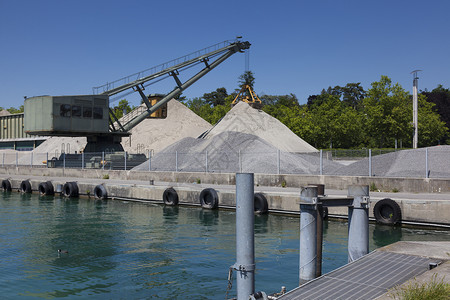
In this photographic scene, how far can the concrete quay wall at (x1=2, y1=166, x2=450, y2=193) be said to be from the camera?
19.3 m

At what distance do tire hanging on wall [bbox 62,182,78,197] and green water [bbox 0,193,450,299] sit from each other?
6.82m

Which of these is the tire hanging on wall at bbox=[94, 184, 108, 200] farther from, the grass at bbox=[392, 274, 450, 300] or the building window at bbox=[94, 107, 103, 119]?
the grass at bbox=[392, 274, 450, 300]

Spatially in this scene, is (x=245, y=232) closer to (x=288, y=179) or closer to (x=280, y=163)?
(x=288, y=179)

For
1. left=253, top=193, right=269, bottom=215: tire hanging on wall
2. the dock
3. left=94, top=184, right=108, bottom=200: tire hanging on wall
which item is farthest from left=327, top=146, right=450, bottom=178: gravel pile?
the dock

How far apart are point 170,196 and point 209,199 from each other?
109 inches

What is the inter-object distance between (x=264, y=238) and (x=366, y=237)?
655 cm

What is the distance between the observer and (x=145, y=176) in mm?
29688

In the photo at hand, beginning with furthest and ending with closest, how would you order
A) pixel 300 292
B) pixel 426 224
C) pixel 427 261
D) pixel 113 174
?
pixel 113 174
pixel 426 224
pixel 427 261
pixel 300 292

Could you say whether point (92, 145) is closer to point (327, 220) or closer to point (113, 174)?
point (113, 174)

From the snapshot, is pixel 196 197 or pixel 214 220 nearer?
pixel 214 220

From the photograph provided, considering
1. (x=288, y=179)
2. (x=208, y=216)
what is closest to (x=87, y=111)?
(x=288, y=179)

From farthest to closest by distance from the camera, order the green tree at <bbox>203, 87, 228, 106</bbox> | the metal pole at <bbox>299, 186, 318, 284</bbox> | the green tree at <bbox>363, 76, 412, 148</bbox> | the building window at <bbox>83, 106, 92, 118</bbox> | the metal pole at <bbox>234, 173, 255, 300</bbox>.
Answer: the green tree at <bbox>203, 87, 228, 106</bbox>
the green tree at <bbox>363, 76, 412, 148</bbox>
the building window at <bbox>83, 106, 92, 118</bbox>
the metal pole at <bbox>299, 186, 318, 284</bbox>
the metal pole at <bbox>234, 173, 255, 300</bbox>

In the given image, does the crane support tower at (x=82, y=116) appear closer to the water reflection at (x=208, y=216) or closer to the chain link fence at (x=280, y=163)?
the chain link fence at (x=280, y=163)

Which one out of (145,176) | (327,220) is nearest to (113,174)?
(145,176)
